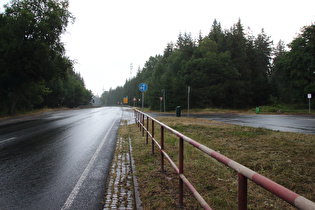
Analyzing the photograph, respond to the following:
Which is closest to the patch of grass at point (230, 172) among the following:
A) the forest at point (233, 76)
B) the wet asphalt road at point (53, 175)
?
the wet asphalt road at point (53, 175)

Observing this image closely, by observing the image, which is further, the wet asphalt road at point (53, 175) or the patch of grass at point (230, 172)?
the wet asphalt road at point (53, 175)

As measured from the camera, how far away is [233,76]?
46594 mm

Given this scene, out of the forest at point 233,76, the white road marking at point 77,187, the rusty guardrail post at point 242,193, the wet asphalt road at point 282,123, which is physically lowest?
the white road marking at point 77,187

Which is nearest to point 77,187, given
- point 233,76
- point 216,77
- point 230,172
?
point 230,172

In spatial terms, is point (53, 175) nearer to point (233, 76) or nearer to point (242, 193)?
point (242, 193)

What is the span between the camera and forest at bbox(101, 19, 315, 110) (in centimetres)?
3791

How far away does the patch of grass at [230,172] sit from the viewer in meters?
3.10

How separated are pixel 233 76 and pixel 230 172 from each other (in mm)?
46141

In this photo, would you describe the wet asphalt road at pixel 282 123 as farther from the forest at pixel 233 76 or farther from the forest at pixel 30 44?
the forest at pixel 233 76

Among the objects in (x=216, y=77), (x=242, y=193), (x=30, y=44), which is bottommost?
(x=242, y=193)

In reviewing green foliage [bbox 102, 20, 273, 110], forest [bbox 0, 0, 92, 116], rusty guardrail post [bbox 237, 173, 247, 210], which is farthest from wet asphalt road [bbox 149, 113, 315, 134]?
green foliage [bbox 102, 20, 273, 110]

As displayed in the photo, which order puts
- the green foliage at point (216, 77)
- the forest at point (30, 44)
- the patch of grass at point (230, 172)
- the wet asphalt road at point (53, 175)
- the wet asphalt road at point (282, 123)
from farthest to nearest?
1. the green foliage at point (216, 77)
2. the forest at point (30, 44)
3. the wet asphalt road at point (282, 123)
4. the wet asphalt road at point (53, 175)
5. the patch of grass at point (230, 172)

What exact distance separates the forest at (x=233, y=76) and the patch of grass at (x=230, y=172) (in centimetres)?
3740

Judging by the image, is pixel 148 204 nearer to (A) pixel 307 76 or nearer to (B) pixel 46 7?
(B) pixel 46 7
